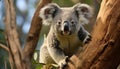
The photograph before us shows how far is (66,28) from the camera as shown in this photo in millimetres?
2404

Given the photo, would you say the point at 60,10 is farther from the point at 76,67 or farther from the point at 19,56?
A: the point at 19,56

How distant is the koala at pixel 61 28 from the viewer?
2.55 metres

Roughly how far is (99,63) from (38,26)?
2.23 ft

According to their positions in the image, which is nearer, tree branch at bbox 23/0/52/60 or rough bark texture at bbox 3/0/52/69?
rough bark texture at bbox 3/0/52/69

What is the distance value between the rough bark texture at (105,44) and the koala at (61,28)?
452mm

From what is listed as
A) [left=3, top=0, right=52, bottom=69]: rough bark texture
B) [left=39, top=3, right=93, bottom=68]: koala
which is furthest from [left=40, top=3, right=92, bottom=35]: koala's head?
[left=3, top=0, right=52, bottom=69]: rough bark texture

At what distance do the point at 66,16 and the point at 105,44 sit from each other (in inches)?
27.4

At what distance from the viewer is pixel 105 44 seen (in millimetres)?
1973

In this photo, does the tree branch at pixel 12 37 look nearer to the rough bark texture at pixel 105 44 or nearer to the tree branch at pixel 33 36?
the tree branch at pixel 33 36

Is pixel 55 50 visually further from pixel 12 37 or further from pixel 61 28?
pixel 12 37

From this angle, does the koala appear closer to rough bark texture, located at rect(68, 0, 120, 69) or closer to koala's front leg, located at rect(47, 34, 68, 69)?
koala's front leg, located at rect(47, 34, 68, 69)

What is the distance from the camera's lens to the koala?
2.55 metres

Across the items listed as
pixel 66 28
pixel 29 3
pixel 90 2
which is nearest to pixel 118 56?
pixel 66 28

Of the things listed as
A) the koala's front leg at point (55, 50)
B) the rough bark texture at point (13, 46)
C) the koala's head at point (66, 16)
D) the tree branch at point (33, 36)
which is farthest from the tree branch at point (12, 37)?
the koala's front leg at point (55, 50)
